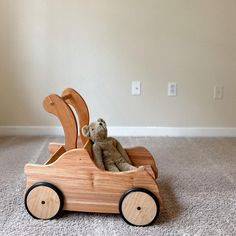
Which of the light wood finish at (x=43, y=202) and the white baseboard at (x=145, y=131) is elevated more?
the light wood finish at (x=43, y=202)

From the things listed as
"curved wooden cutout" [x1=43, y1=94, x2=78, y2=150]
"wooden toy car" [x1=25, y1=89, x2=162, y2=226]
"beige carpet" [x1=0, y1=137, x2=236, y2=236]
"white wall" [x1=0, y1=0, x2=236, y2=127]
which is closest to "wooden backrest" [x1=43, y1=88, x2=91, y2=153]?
"curved wooden cutout" [x1=43, y1=94, x2=78, y2=150]

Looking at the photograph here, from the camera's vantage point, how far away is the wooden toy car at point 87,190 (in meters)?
Answer: 0.93

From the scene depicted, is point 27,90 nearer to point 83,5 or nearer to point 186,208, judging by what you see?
point 83,5

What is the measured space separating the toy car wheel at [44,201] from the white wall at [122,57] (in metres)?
1.23

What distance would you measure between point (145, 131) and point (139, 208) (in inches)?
49.9

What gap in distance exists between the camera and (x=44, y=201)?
3.14 ft

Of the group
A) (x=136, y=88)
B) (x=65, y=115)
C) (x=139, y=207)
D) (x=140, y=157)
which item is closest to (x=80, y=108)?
(x=65, y=115)

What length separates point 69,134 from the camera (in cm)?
106

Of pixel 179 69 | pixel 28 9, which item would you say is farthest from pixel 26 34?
pixel 179 69

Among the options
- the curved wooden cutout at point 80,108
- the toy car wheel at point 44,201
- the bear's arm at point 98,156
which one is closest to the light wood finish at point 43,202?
the toy car wheel at point 44,201

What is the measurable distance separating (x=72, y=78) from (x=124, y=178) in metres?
1.31

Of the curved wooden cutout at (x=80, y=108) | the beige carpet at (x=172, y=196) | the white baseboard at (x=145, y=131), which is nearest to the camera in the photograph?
the beige carpet at (x=172, y=196)

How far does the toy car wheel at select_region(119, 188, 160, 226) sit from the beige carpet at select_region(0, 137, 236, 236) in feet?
0.09

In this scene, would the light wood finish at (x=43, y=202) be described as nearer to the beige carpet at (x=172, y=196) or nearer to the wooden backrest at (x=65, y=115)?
the beige carpet at (x=172, y=196)
